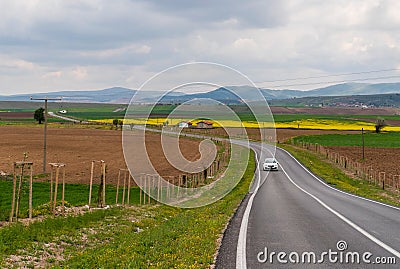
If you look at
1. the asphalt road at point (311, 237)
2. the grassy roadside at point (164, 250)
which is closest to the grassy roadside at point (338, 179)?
the asphalt road at point (311, 237)

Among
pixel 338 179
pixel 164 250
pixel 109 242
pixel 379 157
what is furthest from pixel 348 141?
pixel 164 250

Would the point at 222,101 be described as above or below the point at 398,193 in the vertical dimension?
above

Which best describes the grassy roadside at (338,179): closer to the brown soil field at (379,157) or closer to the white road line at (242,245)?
the brown soil field at (379,157)

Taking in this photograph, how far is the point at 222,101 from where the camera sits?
1802 cm

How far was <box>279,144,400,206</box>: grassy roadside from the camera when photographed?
3219 centimetres

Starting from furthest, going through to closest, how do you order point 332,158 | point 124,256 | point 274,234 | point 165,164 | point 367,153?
1. point 367,153
2. point 332,158
3. point 165,164
4. point 274,234
5. point 124,256

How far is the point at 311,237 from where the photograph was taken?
485 inches

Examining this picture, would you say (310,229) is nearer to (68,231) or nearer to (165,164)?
(68,231)

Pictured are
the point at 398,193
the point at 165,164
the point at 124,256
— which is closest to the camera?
the point at 124,256

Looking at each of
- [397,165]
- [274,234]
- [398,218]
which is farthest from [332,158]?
[274,234]

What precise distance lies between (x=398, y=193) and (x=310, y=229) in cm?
2295
